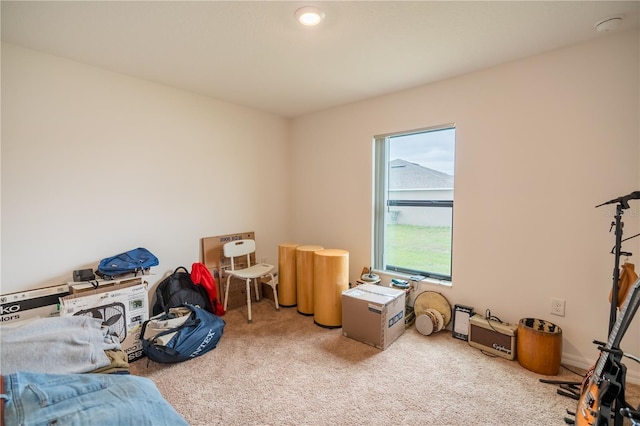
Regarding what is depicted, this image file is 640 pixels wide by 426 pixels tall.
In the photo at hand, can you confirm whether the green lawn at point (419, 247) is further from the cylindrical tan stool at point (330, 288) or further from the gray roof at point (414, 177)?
the cylindrical tan stool at point (330, 288)

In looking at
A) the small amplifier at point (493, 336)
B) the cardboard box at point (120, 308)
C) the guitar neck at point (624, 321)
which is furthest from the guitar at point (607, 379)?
the cardboard box at point (120, 308)

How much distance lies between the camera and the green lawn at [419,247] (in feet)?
9.41

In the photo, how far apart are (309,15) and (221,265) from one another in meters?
2.62

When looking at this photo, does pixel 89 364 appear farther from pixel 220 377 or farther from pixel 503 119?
pixel 503 119

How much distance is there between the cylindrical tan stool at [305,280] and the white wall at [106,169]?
93 cm

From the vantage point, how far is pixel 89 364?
3.56 feet

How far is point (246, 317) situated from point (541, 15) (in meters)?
3.39

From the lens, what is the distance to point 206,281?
2.96m

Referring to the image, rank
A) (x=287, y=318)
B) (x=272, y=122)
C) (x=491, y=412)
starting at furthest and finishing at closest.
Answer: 1. (x=272, y=122)
2. (x=287, y=318)
3. (x=491, y=412)

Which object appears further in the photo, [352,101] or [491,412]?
[352,101]

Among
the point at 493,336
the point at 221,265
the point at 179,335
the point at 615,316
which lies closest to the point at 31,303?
the point at 179,335

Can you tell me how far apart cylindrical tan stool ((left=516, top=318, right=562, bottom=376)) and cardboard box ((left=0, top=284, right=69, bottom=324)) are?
3.45 metres

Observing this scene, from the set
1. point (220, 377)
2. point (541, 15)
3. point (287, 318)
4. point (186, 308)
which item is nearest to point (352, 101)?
point (541, 15)

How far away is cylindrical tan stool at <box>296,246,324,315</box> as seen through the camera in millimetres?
3057
